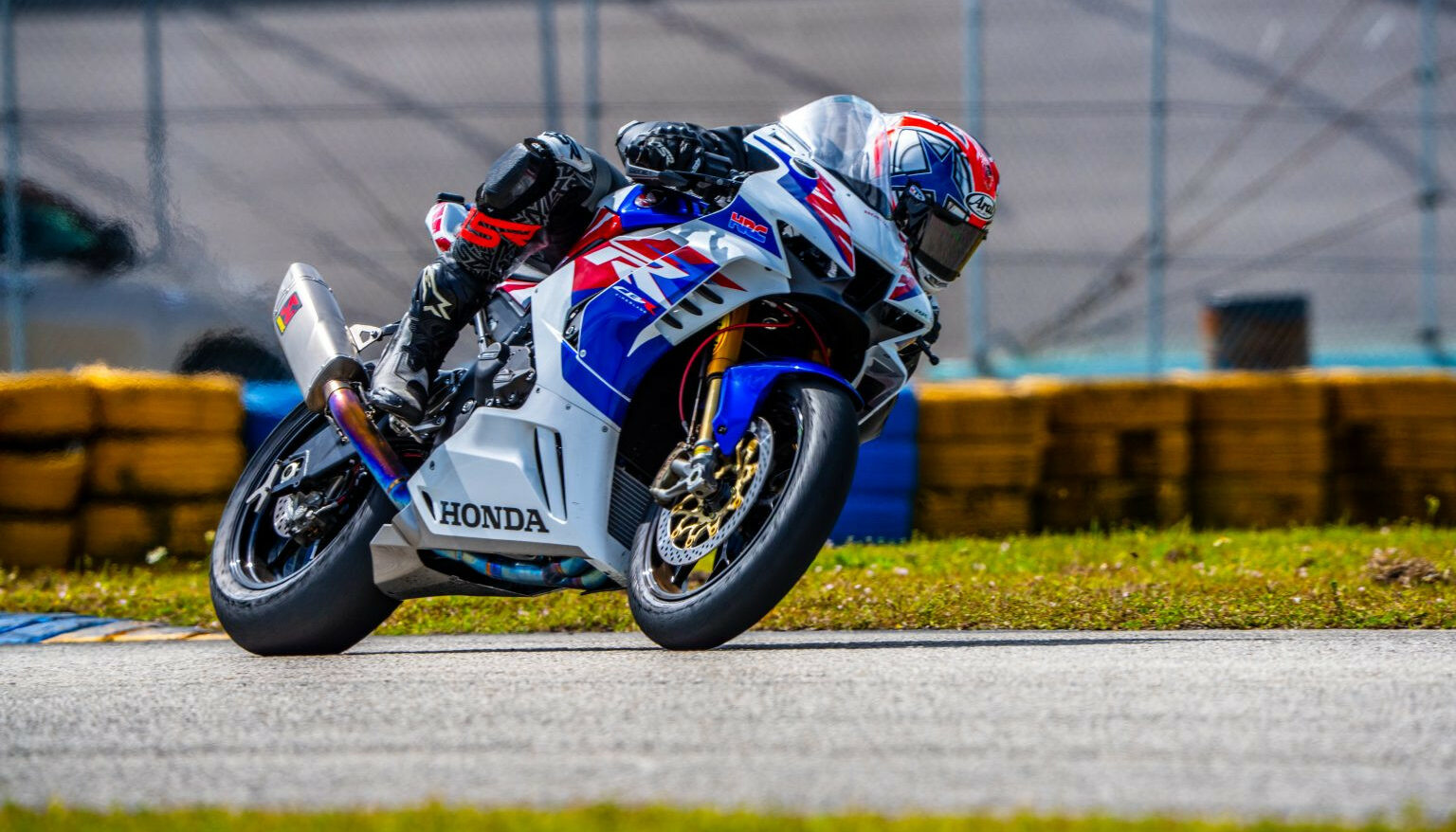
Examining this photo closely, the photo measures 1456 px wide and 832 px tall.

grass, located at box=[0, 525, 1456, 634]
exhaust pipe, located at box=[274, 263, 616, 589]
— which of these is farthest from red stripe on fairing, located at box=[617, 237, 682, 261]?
grass, located at box=[0, 525, 1456, 634]

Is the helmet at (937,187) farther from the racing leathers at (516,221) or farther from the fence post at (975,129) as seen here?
the fence post at (975,129)

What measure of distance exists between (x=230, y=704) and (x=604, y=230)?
1.62 meters

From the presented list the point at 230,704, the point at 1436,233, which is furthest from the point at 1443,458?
the point at 230,704

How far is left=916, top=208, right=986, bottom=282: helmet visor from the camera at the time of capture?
4.60 metres

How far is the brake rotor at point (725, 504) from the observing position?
13.4 ft

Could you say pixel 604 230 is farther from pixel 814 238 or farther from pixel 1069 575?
pixel 1069 575

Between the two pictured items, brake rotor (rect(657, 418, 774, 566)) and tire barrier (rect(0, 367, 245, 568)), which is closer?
brake rotor (rect(657, 418, 774, 566))

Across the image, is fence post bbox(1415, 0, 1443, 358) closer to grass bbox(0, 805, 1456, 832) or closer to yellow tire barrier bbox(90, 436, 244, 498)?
yellow tire barrier bbox(90, 436, 244, 498)

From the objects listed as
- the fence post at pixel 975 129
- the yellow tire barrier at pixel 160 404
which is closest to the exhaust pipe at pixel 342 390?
the yellow tire barrier at pixel 160 404

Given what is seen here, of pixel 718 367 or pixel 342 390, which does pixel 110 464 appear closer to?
pixel 342 390

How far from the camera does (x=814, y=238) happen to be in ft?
14.3

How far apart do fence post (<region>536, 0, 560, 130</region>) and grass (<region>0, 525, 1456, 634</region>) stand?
300cm

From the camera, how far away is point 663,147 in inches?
175

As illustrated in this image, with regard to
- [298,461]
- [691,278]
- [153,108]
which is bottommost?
[298,461]
